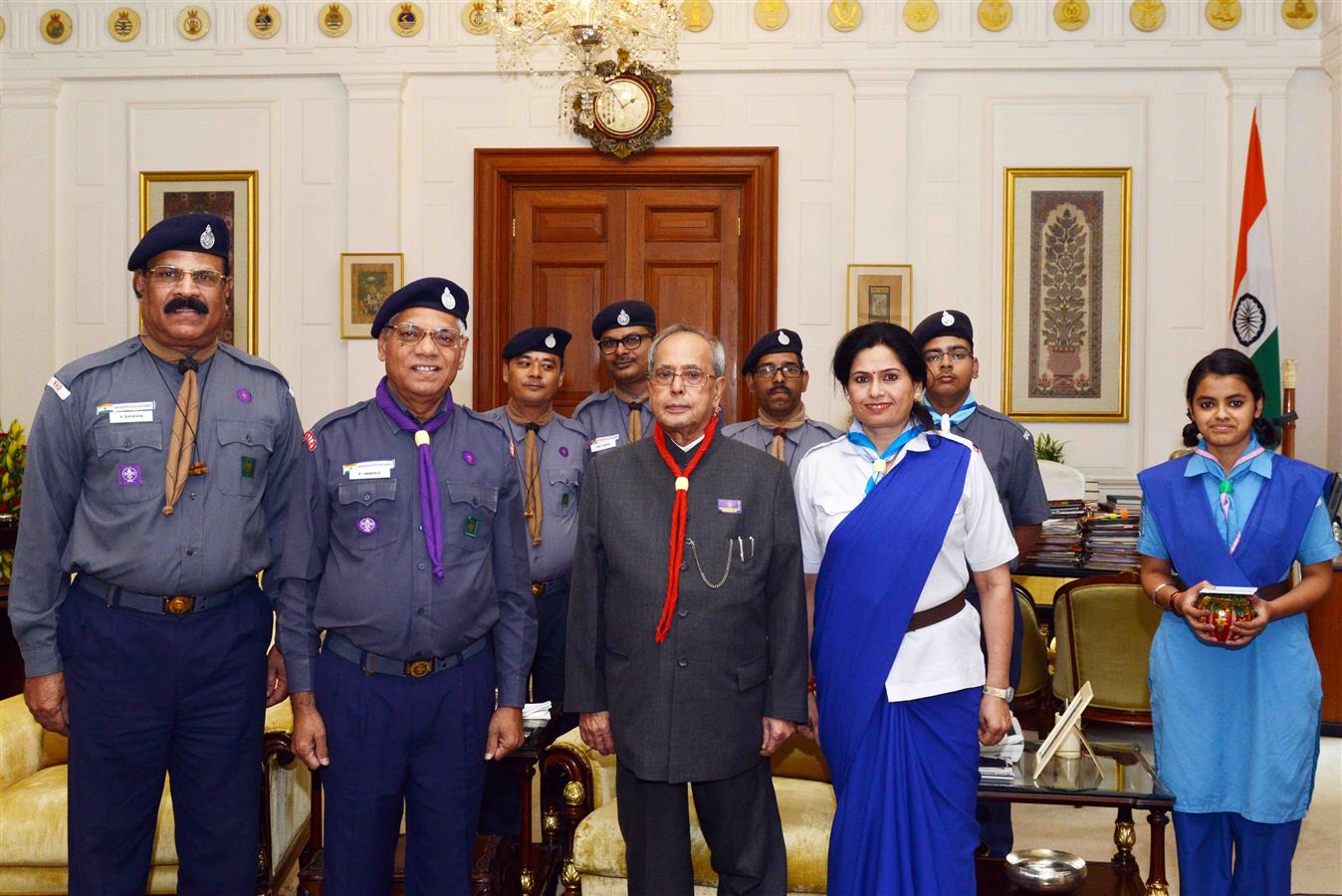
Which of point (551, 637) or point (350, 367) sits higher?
point (350, 367)

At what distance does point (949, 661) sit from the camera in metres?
2.50

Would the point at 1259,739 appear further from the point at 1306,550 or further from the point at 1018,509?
the point at 1018,509

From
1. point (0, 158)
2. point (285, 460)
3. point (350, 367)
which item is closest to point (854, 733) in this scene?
point (285, 460)

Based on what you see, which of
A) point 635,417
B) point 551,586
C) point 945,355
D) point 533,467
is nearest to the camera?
point 945,355

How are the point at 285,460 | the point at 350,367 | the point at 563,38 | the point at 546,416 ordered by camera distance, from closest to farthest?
the point at 285,460 < the point at 546,416 < the point at 563,38 < the point at 350,367

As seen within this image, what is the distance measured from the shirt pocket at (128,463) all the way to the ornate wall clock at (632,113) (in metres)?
3.97

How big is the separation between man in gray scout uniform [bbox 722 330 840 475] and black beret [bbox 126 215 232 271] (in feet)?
5.68

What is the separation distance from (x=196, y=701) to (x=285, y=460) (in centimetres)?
55

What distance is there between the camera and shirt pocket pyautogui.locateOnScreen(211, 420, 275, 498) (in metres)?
2.53

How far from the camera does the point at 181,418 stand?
8.26ft

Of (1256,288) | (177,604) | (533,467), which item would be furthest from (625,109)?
(177,604)

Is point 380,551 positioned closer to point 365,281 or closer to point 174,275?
point 174,275

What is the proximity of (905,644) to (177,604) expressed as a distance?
4.97ft

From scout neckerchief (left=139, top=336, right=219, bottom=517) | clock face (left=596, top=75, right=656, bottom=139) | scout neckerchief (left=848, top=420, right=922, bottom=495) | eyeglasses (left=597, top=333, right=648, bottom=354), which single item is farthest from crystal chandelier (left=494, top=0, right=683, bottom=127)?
scout neckerchief (left=848, top=420, right=922, bottom=495)
